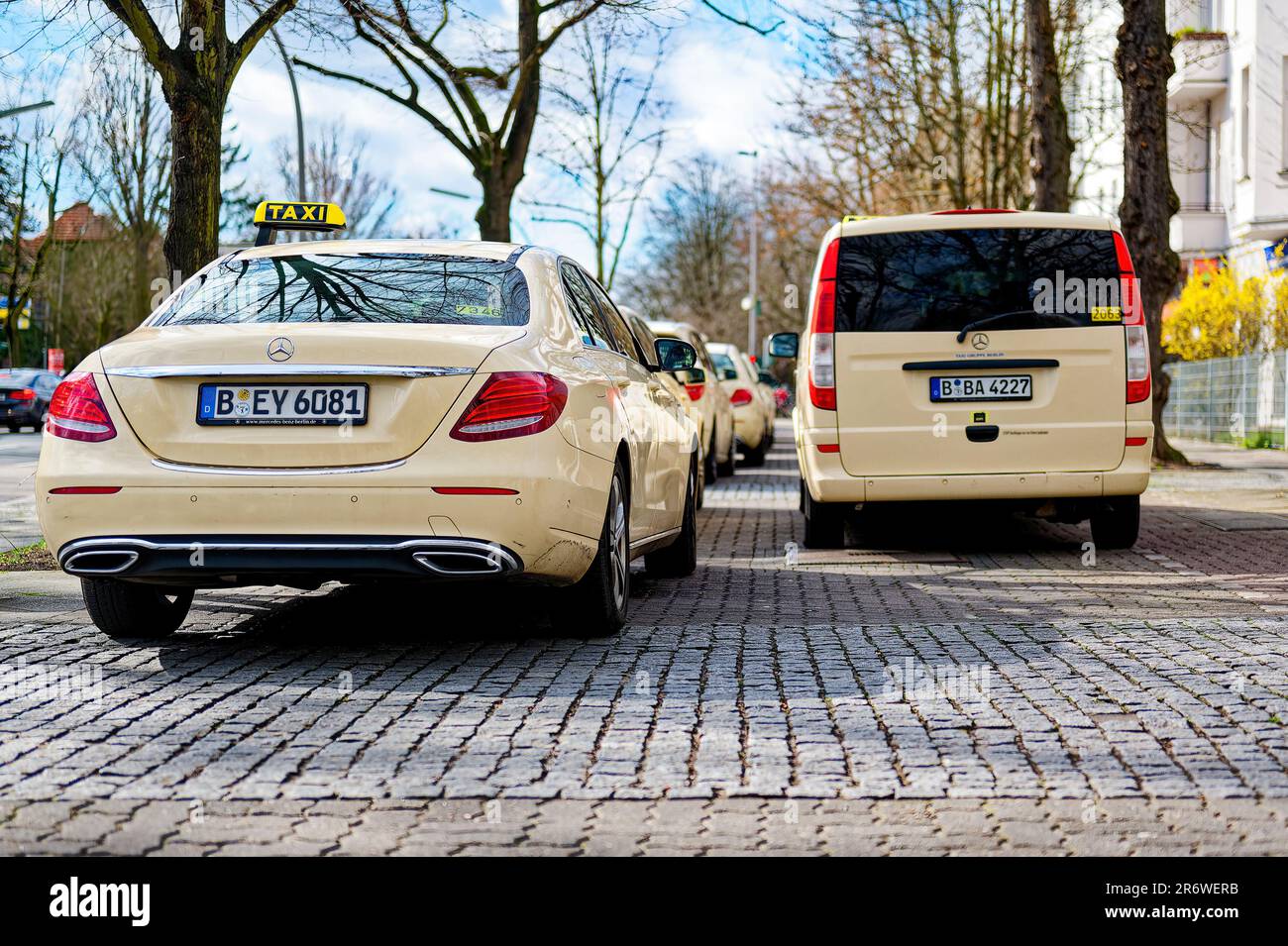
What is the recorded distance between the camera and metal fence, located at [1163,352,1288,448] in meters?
26.4

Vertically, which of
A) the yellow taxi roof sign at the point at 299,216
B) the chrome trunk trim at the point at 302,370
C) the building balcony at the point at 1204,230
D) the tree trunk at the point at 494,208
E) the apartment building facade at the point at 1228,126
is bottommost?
the chrome trunk trim at the point at 302,370

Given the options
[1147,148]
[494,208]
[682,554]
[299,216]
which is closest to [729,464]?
[494,208]

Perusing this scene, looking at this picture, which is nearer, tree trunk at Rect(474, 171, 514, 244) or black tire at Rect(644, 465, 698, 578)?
black tire at Rect(644, 465, 698, 578)

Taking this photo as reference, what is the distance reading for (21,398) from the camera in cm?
4216

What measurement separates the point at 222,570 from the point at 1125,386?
19.7 feet

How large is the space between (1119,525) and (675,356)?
3543 mm

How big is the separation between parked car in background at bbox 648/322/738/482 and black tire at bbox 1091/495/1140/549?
218 inches

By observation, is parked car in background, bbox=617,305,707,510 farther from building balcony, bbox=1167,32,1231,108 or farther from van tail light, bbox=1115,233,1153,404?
building balcony, bbox=1167,32,1231,108

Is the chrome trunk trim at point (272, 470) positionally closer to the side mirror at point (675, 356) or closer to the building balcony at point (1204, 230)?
the side mirror at point (675, 356)

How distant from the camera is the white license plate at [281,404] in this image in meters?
6.21

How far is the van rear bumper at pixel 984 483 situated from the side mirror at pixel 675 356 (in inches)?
56.8

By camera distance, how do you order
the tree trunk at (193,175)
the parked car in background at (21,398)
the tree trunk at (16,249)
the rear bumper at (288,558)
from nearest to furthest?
the rear bumper at (288,558) → the tree trunk at (193,175) → the parked car in background at (21,398) → the tree trunk at (16,249)

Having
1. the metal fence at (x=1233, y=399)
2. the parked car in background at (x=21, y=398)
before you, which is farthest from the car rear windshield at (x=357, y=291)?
the parked car in background at (x=21, y=398)

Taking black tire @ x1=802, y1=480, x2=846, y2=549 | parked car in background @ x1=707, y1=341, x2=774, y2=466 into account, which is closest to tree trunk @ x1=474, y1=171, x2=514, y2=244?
parked car in background @ x1=707, y1=341, x2=774, y2=466
